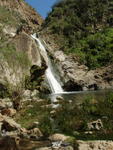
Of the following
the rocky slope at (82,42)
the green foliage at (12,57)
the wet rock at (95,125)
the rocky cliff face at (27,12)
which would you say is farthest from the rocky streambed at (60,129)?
the rocky cliff face at (27,12)

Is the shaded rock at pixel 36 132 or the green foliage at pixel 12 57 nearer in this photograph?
the shaded rock at pixel 36 132

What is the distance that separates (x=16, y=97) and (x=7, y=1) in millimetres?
99272

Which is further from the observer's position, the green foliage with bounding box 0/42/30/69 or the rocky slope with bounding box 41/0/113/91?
the rocky slope with bounding box 41/0/113/91

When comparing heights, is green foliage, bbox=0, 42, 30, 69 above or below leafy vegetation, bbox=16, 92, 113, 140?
above

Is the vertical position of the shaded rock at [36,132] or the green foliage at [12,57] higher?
the green foliage at [12,57]

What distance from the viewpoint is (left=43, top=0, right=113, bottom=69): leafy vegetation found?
72.4 meters

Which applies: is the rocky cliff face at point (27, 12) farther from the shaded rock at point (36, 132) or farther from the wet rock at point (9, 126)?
the shaded rock at point (36, 132)

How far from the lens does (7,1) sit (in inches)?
4783

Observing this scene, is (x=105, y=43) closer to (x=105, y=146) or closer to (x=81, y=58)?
(x=81, y=58)

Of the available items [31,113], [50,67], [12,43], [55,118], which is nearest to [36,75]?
[12,43]

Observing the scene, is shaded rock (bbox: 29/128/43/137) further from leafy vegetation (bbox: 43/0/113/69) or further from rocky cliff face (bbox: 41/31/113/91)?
leafy vegetation (bbox: 43/0/113/69)

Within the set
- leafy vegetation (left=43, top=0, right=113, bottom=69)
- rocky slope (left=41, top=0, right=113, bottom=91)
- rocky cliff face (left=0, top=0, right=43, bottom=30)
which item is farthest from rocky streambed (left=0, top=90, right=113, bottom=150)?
rocky cliff face (left=0, top=0, right=43, bottom=30)

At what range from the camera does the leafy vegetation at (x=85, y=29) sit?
72.4 metres

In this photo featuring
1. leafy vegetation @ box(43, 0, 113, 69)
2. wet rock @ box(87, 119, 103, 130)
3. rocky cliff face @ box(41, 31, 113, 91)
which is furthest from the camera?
leafy vegetation @ box(43, 0, 113, 69)
